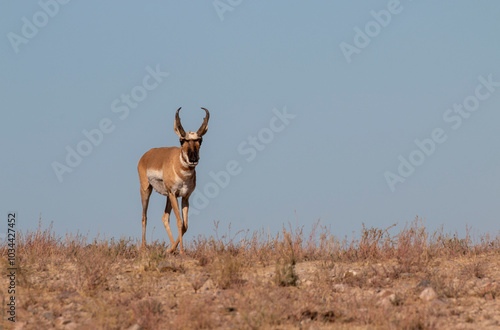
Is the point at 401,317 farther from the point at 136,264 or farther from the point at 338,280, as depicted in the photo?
the point at 136,264

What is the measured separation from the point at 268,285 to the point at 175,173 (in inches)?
218

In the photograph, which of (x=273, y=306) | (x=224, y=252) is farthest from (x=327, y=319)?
(x=224, y=252)

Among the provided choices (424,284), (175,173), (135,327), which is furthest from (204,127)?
(135,327)

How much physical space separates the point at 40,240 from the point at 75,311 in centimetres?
589

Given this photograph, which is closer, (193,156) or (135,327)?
(135,327)

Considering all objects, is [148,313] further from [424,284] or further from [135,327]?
[424,284]

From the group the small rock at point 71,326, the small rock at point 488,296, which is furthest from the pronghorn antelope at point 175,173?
the small rock at point 488,296

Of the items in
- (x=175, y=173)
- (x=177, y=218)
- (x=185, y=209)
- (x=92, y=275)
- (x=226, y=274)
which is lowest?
(x=226, y=274)

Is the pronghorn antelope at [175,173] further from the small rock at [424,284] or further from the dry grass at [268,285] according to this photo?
the small rock at [424,284]

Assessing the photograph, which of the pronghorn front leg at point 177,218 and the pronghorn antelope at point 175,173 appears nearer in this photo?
the pronghorn antelope at point 175,173

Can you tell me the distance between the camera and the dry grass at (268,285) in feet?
29.0

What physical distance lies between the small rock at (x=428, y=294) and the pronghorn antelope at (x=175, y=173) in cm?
597

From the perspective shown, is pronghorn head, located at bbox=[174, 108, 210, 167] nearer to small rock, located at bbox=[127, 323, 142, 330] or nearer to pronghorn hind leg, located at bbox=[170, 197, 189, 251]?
pronghorn hind leg, located at bbox=[170, 197, 189, 251]

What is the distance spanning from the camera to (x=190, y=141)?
47.6 ft
